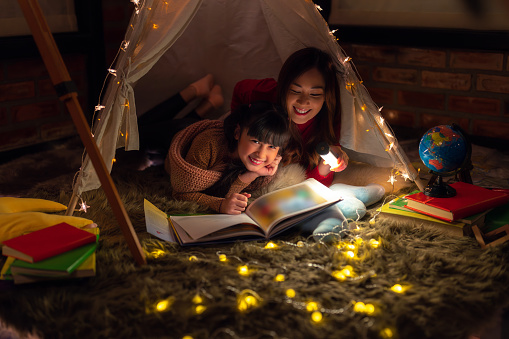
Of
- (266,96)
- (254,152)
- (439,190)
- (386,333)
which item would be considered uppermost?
(266,96)

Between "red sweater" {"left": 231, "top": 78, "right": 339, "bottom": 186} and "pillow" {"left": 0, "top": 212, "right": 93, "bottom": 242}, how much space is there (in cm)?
91

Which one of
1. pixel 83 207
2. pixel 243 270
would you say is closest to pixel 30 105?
pixel 83 207

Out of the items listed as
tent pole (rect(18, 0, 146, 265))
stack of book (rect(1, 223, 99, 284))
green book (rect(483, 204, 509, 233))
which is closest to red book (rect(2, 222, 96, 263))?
stack of book (rect(1, 223, 99, 284))

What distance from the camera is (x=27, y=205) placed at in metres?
1.86

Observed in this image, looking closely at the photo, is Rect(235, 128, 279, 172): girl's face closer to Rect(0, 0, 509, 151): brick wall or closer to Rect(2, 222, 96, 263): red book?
Rect(2, 222, 96, 263): red book

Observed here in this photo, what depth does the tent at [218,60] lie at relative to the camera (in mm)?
1781

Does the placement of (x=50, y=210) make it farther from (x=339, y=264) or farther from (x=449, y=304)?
(x=449, y=304)

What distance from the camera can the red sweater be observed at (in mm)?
2154

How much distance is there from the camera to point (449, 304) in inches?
52.6

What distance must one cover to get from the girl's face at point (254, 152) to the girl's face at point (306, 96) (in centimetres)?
24

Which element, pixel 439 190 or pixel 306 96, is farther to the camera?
pixel 306 96

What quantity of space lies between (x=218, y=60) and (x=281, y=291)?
5.53ft

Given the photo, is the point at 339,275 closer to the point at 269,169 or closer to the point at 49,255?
the point at 269,169

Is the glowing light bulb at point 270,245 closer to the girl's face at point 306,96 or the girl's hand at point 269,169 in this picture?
the girl's hand at point 269,169
